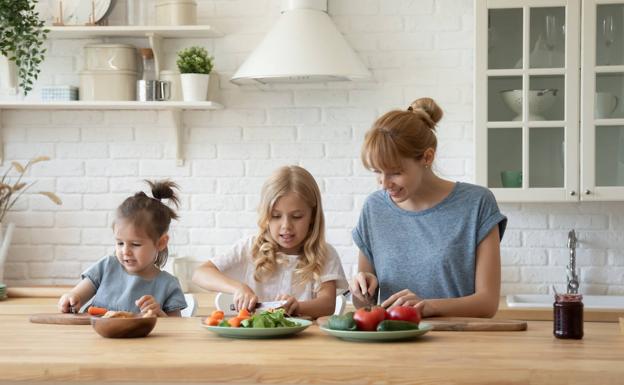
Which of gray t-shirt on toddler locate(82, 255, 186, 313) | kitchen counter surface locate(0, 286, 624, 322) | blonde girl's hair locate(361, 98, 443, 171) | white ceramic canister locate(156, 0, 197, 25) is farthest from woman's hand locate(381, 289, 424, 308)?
white ceramic canister locate(156, 0, 197, 25)

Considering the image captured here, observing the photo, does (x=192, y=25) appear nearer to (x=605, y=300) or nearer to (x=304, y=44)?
(x=304, y=44)

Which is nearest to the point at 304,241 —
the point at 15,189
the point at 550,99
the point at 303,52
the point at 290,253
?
the point at 290,253

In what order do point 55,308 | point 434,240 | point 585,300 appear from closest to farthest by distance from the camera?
1. point 434,240
2. point 55,308
3. point 585,300

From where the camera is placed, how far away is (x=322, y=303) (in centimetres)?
274

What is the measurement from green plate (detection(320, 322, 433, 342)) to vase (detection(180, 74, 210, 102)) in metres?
2.18

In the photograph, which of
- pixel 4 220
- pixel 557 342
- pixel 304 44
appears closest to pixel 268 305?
pixel 557 342

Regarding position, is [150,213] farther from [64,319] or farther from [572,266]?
[572,266]

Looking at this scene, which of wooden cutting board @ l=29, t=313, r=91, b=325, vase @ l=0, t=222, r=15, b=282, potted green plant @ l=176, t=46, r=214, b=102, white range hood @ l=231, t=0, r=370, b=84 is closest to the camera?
wooden cutting board @ l=29, t=313, r=91, b=325

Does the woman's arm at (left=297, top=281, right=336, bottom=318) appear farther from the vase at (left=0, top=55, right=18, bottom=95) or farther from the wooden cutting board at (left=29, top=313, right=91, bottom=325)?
the vase at (left=0, top=55, right=18, bottom=95)

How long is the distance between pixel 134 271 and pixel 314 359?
108 cm

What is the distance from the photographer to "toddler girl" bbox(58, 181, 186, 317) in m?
2.80

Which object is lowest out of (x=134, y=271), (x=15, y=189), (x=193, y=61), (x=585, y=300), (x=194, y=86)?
(x=585, y=300)

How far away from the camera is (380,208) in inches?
111

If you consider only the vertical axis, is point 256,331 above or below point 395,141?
below
